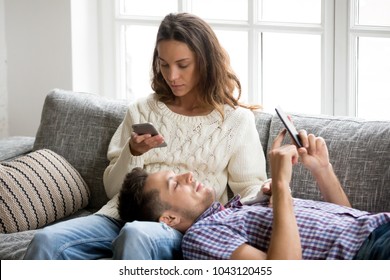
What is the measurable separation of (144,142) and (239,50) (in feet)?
3.91

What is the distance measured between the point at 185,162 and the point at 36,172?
0.56 m

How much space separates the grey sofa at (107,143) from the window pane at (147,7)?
0.75 metres

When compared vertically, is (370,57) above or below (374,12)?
below

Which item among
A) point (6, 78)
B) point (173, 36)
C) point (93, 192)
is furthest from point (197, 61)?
point (6, 78)

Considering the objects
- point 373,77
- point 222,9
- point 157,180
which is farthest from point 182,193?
point 222,9

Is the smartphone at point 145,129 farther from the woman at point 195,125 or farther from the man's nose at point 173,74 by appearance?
the man's nose at point 173,74

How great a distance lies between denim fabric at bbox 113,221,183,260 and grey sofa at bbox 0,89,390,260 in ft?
1.50

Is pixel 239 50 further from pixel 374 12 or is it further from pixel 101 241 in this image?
pixel 101 241

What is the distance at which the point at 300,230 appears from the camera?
2.57 metres

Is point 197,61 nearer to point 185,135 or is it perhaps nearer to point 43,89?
point 185,135

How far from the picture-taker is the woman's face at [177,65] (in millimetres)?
3107

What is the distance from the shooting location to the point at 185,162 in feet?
10.3

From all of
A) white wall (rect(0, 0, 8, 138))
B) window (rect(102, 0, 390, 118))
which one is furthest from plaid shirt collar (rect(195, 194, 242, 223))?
white wall (rect(0, 0, 8, 138))

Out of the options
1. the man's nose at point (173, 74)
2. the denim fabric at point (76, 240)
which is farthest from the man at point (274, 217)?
the man's nose at point (173, 74)
